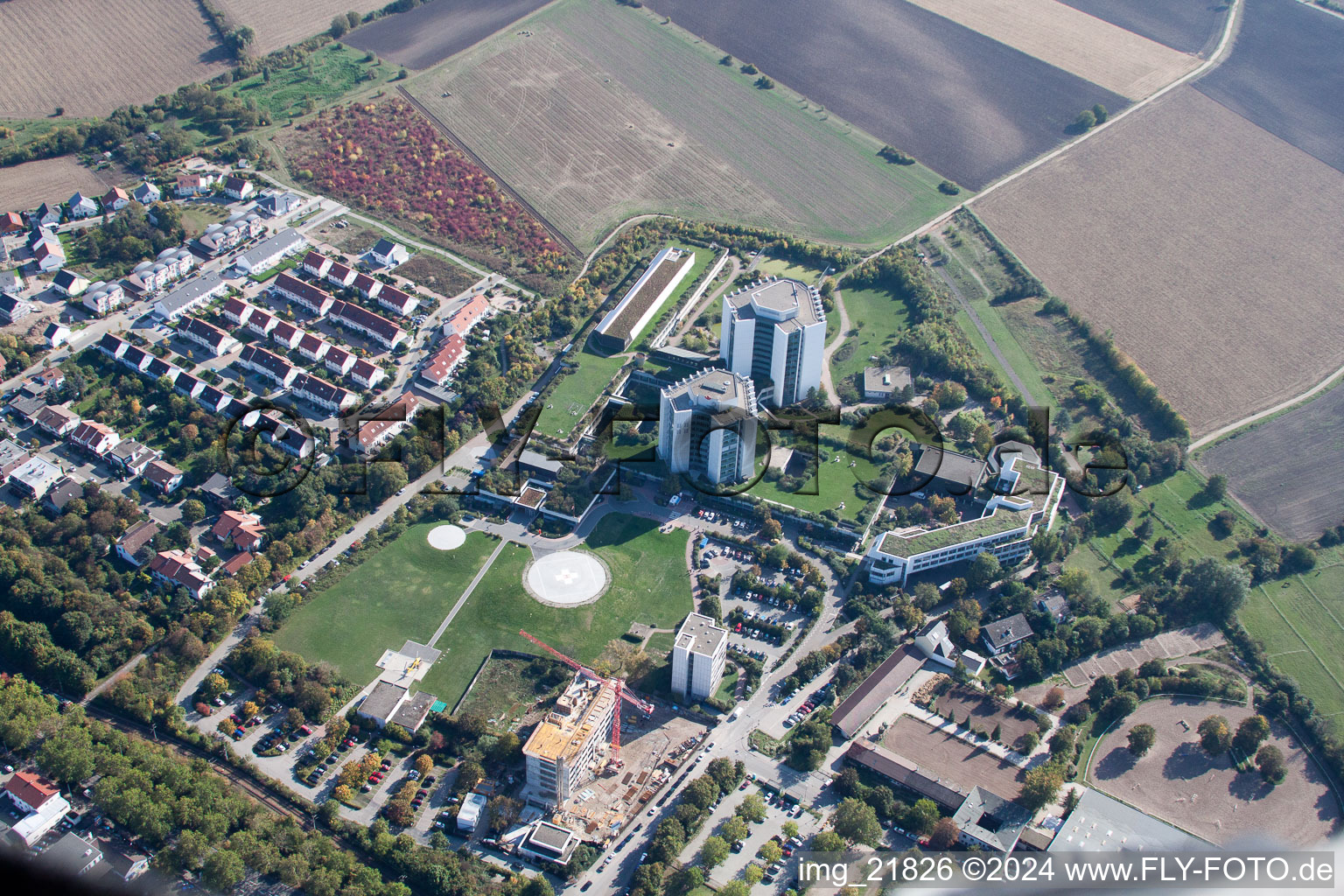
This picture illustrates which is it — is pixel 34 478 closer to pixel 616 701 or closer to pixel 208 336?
pixel 208 336

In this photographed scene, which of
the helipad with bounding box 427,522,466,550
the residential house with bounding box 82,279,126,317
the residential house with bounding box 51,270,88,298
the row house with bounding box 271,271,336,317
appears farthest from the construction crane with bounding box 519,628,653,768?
the residential house with bounding box 51,270,88,298

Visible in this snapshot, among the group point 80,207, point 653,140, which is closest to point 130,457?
point 80,207

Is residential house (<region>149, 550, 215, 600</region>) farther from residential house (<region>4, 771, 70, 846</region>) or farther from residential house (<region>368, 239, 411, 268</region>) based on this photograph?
residential house (<region>368, 239, 411, 268</region>)

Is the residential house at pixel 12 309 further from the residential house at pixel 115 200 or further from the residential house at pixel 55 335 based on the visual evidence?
the residential house at pixel 115 200

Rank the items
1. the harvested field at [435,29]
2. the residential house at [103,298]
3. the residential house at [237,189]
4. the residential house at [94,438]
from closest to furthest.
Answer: the residential house at [94,438], the residential house at [103,298], the residential house at [237,189], the harvested field at [435,29]

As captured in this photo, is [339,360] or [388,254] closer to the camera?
[339,360]

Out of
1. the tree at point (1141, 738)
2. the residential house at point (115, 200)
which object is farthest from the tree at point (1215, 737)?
the residential house at point (115, 200)
